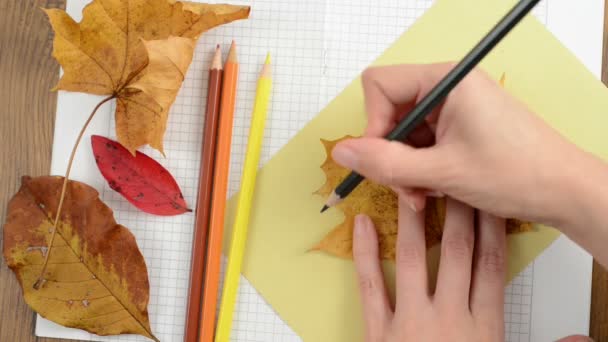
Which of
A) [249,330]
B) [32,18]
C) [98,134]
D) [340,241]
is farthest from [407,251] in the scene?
[32,18]

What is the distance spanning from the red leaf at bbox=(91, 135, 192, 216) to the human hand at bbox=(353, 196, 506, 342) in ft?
0.76

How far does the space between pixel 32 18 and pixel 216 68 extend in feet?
0.69

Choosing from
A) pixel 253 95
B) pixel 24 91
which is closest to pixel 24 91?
pixel 24 91

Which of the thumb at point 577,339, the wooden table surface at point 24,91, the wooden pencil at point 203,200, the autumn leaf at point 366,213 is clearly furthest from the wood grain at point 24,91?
the thumb at point 577,339

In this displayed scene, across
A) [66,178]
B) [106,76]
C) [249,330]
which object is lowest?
[249,330]

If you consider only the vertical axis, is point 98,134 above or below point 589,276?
above

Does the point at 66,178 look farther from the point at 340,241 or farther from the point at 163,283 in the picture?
the point at 340,241

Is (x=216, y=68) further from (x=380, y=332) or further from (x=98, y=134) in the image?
(x=380, y=332)

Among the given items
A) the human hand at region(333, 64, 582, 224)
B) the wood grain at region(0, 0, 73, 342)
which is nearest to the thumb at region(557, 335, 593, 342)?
the human hand at region(333, 64, 582, 224)

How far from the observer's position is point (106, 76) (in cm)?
63

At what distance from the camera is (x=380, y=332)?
1.96 ft

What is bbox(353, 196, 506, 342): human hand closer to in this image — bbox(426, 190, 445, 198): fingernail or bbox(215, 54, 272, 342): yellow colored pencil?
bbox(426, 190, 445, 198): fingernail

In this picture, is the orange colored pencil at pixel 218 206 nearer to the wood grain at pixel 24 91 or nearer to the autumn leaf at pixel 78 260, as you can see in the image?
the autumn leaf at pixel 78 260

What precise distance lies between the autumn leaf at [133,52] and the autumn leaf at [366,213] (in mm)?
167
